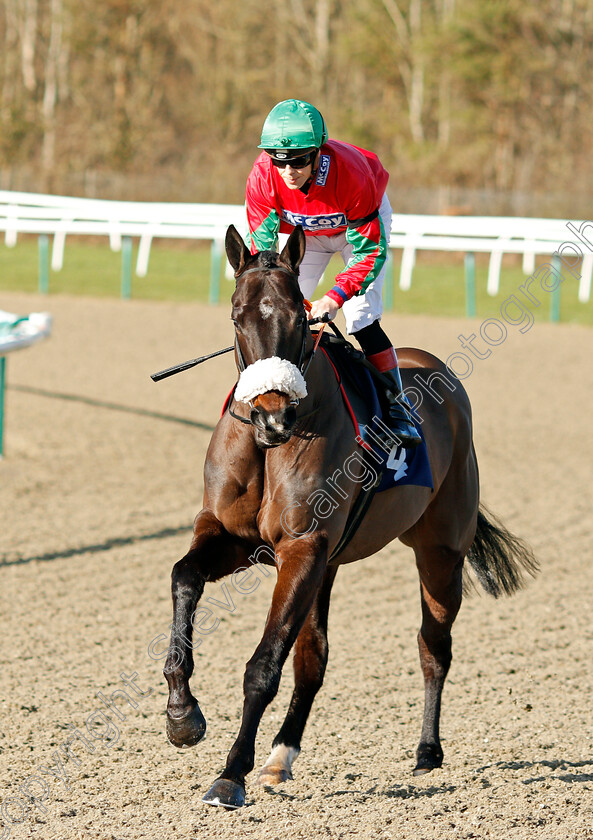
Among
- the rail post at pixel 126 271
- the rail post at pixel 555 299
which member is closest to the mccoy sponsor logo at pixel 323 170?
the rail post at pixel 555 299

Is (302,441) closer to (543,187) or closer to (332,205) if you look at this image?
(332,205)

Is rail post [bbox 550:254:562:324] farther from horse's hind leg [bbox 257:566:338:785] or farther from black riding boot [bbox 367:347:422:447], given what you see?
horse's hind leg [bbox 257:566:338:785]

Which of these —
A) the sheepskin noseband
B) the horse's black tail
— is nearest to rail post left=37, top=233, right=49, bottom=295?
the horse's black tail

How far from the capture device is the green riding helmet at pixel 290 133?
11.9ft

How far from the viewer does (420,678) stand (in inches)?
207

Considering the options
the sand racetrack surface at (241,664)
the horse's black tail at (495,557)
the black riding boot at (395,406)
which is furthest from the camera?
the horse's black tail at (495,557)

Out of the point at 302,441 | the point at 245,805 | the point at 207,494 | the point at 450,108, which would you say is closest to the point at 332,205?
the point at 302,441

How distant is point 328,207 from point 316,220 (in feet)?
0.25

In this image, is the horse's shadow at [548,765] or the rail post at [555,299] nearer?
the horse's shadow at [548,765]

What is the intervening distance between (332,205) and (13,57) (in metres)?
38.0

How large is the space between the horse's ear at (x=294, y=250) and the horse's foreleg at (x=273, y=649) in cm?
94

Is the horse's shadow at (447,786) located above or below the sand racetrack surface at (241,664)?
above

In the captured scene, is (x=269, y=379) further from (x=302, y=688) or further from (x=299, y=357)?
(x=302, y=688)

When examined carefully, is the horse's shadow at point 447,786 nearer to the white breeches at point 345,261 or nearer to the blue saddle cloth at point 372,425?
the blue saddle cloth at point 372,425
